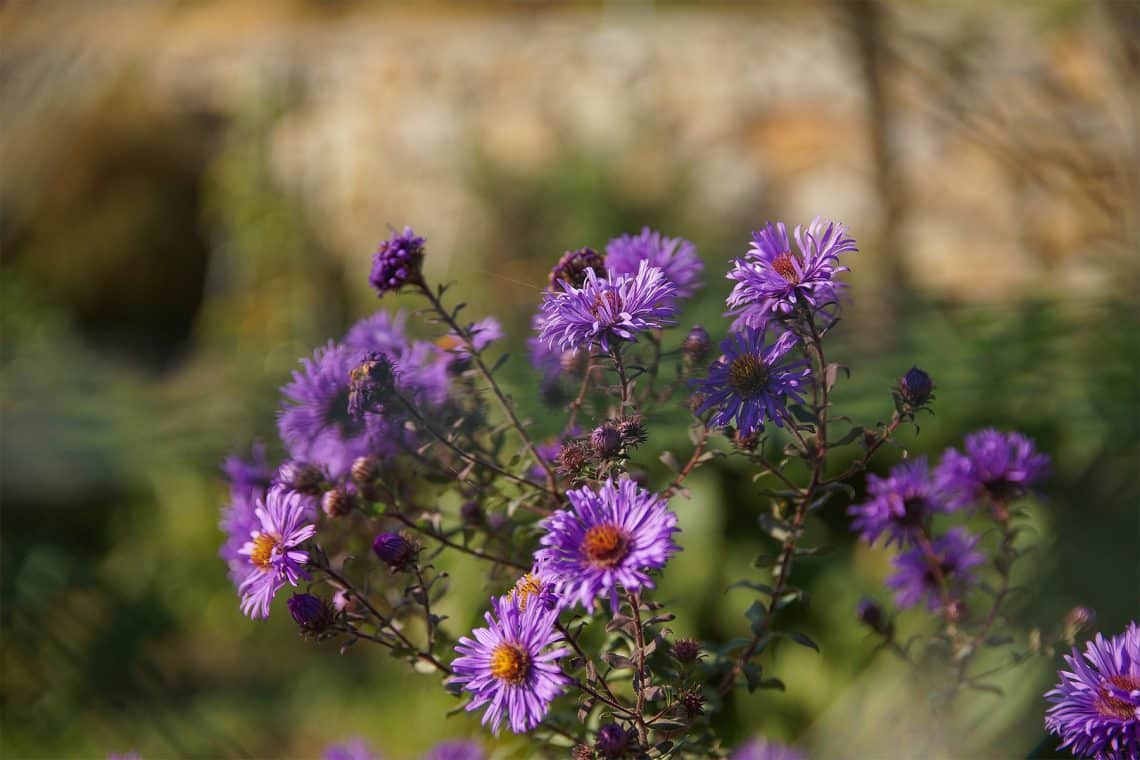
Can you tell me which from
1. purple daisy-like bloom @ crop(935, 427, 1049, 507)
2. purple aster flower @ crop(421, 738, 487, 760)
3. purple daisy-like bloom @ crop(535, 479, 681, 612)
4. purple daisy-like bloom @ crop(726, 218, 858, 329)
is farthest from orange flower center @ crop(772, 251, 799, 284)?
purple aster flower @ crop(421, 738, 487, 760)

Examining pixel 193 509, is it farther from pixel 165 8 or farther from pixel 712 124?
pixel 165 8

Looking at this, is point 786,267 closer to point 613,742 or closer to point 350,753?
point 613,742

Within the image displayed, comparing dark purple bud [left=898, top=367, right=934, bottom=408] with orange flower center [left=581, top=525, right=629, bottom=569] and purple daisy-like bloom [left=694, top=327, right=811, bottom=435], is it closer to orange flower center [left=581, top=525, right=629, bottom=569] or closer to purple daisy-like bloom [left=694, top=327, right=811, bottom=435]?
purple daisy-like bloom [left=694, top=327, right=811, bottom=435]

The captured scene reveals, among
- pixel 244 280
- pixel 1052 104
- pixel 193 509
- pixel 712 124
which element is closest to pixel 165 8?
pixel 244 280

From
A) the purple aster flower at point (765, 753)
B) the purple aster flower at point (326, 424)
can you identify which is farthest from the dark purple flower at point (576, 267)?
the purple aster flower at point (765, 753)

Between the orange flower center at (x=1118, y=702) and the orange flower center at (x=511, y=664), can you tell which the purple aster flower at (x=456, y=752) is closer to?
the orange flower center at (x=511, y=664)

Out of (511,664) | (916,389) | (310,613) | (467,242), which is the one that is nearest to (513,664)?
(511,664)
